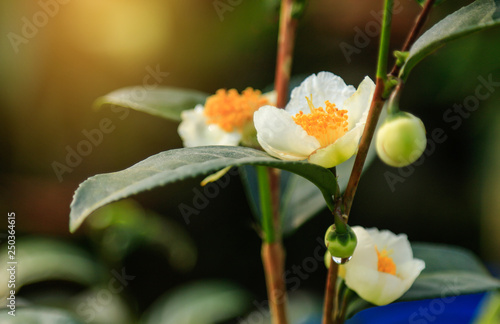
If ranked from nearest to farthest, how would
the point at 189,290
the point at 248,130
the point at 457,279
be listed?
the point at 457,279, the point at 248,130, the point at 189,290

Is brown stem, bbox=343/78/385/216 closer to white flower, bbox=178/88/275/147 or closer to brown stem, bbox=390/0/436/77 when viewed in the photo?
brown stem, bbox=390/0/436/77

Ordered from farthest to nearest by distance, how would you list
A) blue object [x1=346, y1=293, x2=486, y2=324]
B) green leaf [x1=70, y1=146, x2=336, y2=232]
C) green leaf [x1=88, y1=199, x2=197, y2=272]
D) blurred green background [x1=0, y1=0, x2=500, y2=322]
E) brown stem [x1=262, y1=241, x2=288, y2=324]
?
blurred green background [x1=0, y1=0, x2=500, y2=322]
green leaf [x1=88, y1=199, x2=197, y2=272]
blue object [x1=346, y1=293, x2=486, y2=324]
brown stem [x1=262, y1=241, x2=288, y2=324]
green leaf [x1=70, y1=146, x2=336, y2=232]

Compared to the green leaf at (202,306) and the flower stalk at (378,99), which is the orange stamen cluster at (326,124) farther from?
the green leaf at (202,306)

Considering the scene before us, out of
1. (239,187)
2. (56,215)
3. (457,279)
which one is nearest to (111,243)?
(56,215)

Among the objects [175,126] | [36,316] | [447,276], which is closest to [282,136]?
[447,276]

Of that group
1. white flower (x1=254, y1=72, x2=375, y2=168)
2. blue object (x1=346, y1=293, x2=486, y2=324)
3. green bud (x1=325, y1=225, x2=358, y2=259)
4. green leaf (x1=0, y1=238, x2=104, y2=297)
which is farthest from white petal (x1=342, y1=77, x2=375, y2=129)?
green leaf (x1=0, y1=238, x2=104, y2=297)

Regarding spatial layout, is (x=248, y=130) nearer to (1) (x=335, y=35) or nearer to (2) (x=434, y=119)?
(1) (x=335, y=35)
